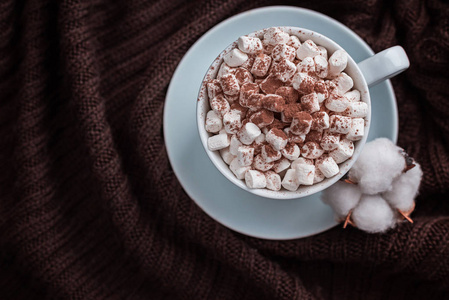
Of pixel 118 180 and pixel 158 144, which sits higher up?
pixel 158 144

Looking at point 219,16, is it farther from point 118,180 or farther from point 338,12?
point 118,180

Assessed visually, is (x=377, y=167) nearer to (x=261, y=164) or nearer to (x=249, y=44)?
(x=261, y=164)

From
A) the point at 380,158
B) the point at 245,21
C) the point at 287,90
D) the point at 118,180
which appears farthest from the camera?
the point at 118,180

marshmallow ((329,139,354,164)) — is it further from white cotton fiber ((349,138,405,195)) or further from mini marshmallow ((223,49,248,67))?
mini marshmallow ((223,49,248,67))

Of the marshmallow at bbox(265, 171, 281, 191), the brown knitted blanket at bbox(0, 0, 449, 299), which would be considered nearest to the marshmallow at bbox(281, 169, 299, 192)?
the marshmallow at bbox(265, 171, 281, 191)

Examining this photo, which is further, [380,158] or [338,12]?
[338,12]

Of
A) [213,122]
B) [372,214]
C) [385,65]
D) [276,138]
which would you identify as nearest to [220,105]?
[213,122]

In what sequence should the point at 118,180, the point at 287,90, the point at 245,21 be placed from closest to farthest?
the point at 287,90
the point at 245,21
the point at 118,180

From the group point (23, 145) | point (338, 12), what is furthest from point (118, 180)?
point (338, 12)
